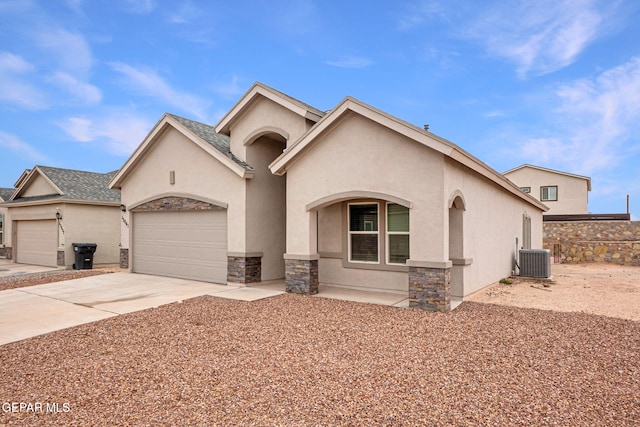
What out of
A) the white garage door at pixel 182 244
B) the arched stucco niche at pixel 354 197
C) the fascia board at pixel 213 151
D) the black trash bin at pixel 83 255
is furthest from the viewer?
the black trash bin at pixel 83 255

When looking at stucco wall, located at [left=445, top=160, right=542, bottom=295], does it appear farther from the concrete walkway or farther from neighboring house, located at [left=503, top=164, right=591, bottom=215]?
neighboring house, located at [left=503, top=164, right=591, bottom=215]

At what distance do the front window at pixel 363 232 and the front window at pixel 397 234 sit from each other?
372 mm

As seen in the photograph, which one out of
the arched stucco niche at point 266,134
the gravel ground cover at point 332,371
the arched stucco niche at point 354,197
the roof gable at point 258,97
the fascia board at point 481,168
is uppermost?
the roof gable at point 258,97

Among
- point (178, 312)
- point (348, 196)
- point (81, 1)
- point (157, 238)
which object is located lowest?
point (178, 312)

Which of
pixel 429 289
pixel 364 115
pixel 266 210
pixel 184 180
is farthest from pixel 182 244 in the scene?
pixel 429 289

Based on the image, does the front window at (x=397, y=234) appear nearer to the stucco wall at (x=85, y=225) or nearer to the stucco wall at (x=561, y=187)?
the stucco wall at (x=85, y=225)

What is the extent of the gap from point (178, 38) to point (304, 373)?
1497cm

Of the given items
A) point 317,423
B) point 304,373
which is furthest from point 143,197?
point 317,423

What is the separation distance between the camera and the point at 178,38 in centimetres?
1509

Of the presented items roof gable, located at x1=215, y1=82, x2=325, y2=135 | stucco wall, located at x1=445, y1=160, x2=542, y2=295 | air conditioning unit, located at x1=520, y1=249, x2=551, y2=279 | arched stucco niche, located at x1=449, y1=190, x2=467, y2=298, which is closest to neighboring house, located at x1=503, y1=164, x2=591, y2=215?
stucco wall, located at x1=445, y1=160, x2=542, y2=295

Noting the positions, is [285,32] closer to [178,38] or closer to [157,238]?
[178,38]

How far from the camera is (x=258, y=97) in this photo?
39.4 feet

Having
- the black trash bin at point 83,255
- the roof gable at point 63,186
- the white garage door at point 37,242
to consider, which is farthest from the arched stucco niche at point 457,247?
the white garage door at point 37,242

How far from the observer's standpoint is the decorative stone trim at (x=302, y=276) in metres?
9.88
